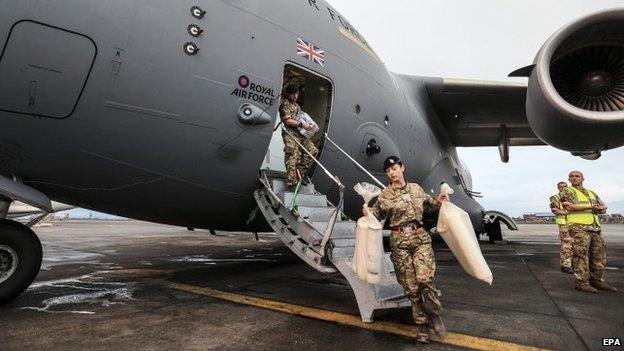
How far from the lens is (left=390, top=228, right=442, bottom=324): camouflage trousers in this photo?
11.5 ft

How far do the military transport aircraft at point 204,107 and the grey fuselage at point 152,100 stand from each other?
0.01 metres

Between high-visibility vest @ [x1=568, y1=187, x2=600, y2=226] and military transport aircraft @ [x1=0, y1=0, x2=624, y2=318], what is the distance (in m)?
0.79

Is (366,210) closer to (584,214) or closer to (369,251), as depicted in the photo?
(369,251)

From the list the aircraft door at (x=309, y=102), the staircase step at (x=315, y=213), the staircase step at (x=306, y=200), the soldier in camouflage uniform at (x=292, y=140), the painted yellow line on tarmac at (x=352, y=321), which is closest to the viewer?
the painted yellow line on tarmac at (x=352, y=321)

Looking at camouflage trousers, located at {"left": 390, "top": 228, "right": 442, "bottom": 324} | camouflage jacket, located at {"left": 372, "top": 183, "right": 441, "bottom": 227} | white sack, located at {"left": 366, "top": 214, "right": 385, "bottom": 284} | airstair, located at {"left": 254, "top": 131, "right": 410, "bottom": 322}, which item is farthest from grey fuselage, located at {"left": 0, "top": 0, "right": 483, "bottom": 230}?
camouflage trousers, located at {"left": 390, "top": 228, "right": 442, "bottom": 324}

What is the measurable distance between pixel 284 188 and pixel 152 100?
7.15ft

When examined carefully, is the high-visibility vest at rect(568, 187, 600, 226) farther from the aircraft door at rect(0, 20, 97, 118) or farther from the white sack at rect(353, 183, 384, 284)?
the aircraft door at rect(0, 20, 97, 118)

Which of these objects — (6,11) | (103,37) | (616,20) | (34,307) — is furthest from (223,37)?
(616,20)

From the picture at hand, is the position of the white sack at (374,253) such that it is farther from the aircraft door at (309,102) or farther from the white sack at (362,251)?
the aircraft door at (309,102)

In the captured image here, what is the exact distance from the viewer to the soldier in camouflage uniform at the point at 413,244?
351 cm

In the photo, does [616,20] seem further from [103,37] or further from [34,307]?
[34,307]

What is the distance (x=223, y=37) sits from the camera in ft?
15.5

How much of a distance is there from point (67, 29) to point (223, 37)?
1.61 metres

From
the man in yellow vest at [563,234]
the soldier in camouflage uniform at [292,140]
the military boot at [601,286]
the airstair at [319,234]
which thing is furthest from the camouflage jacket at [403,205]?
the man in yellow vest at [563,234]
